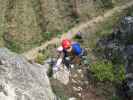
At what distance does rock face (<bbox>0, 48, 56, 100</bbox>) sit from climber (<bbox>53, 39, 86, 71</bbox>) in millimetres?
1521

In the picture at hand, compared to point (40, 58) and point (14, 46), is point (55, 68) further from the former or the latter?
point (14, 46)

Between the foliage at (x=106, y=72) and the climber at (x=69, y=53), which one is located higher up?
the climber at (x=69, y=53)

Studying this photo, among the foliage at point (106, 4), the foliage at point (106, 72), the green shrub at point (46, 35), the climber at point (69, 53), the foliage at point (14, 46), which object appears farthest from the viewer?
the foliage at point (106, 4)

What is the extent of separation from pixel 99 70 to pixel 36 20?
3827 millimetres

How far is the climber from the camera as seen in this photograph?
1425 centimetres

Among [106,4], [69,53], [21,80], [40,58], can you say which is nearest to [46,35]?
[40,58]

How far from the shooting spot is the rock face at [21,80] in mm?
11758

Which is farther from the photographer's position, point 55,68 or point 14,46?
point 14,46

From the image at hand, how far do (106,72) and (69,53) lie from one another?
51.4 inches

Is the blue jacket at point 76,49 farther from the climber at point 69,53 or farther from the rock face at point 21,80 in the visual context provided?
the rock face at point 21,80

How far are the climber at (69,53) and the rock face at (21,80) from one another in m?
1.52

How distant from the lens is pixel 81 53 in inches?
581

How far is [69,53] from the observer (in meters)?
14.4

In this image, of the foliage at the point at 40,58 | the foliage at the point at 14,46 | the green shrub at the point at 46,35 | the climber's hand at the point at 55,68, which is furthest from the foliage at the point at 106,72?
the foliage at the point at 14,46
